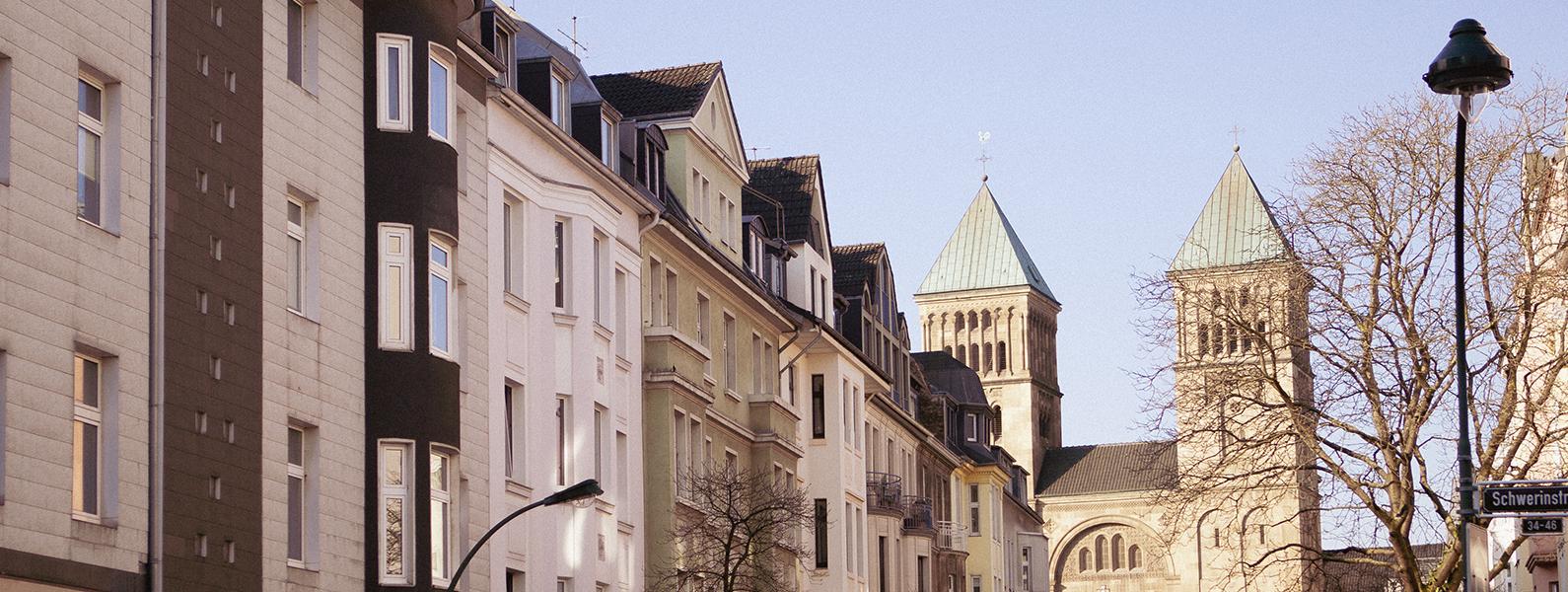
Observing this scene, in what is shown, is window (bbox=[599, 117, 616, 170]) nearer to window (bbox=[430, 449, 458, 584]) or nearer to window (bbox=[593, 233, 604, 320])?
window (bbox=[593, 233, 604, 320])

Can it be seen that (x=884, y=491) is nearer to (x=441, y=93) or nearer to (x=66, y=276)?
(x=441, y=93)

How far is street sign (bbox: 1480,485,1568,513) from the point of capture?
18250 mm

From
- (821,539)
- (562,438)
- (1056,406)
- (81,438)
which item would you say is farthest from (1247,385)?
(1056,406)

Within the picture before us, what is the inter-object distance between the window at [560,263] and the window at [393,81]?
22.6 ft

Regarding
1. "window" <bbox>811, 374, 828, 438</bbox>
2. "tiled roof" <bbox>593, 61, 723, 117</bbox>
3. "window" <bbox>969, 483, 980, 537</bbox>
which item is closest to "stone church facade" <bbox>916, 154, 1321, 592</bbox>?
"window" <bbox>969, 483, 980, 537</bbox>

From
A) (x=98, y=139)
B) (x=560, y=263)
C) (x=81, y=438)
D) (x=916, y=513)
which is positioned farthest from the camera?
(x=916, y=513)

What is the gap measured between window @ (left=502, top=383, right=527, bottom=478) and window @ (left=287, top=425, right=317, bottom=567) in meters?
6.94

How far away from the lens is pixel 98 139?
67.9ft

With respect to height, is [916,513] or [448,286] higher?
[448,286]

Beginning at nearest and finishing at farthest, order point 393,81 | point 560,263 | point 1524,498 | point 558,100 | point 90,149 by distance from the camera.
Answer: point 1524,498 < point 90,149 < point 393,81 < point 560,263 < point 558,100

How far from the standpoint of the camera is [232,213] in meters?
22.8

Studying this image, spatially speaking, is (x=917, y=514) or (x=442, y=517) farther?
(x=917, y=514)

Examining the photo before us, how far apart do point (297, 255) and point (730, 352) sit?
19761 mm

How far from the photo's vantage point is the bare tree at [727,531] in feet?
116
